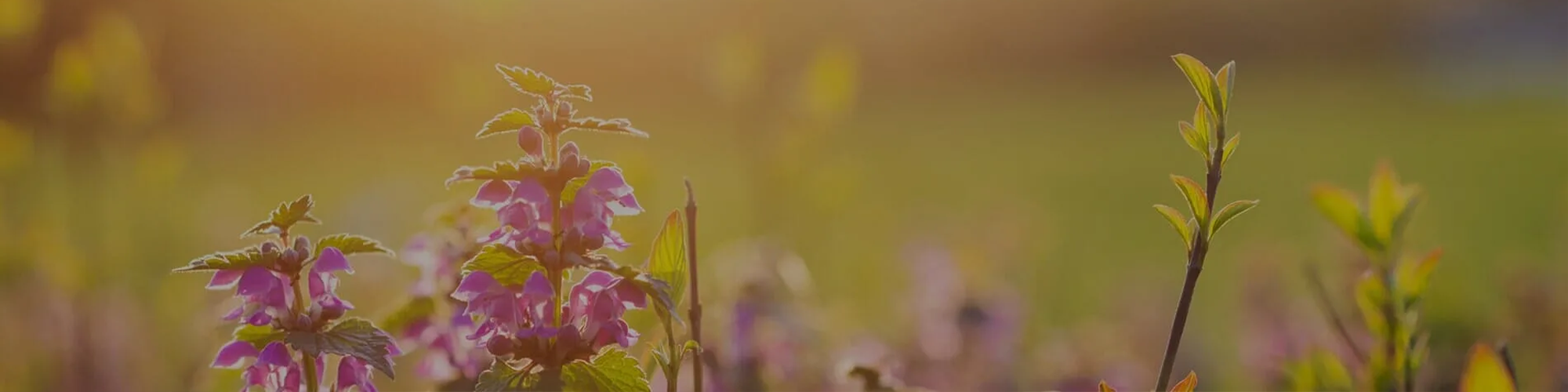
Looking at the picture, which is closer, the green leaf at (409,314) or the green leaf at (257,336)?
the green leaf at (257,336)

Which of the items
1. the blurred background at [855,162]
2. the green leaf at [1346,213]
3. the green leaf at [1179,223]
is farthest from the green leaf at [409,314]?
the green leaf at [1346,213]

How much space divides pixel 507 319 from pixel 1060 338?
241 centimetres

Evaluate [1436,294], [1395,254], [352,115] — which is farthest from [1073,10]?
[1395,254]

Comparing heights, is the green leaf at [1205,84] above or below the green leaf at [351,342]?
above

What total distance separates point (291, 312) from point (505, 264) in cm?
19

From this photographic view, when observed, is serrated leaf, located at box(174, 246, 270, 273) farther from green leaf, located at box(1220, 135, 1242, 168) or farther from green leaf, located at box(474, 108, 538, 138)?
green leaf, located at box(1220, 135, 1242, 168)

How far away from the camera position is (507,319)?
912 mm

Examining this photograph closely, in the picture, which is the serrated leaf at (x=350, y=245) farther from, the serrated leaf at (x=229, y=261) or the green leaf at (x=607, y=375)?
the green leaf at (x=607, y=375)

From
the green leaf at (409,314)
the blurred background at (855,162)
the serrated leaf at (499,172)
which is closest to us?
Answer: the serrated leaf at (499,172)

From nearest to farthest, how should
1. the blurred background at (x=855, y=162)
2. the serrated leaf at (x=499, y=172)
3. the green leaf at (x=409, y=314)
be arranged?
the serrated leaf at (x=499, y=172), the green leaf at (x=409, y=314), the blurred background at (x=855, y=162)

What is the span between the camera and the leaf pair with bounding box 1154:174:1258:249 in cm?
87

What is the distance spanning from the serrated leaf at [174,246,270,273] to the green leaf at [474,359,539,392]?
19cm

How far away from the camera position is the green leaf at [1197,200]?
87cm

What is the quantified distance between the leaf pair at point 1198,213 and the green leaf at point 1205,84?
0.06m
